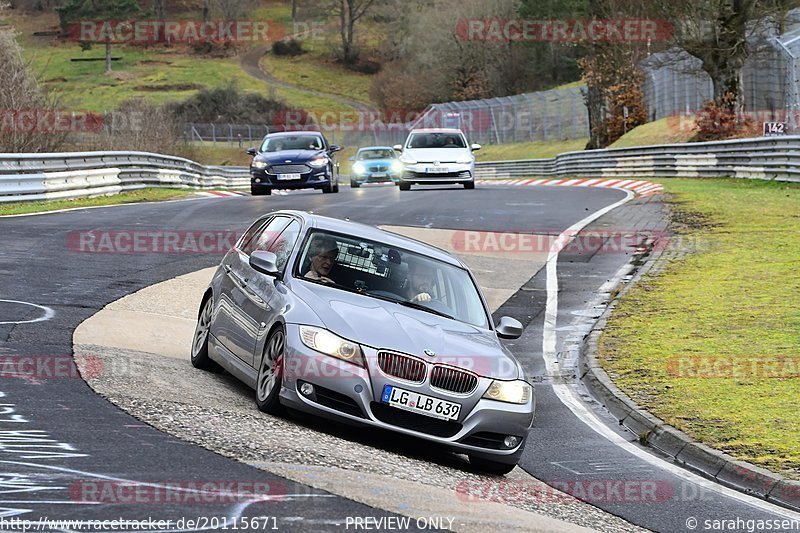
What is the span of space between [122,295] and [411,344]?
273 inches

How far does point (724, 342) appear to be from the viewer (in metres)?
13.6

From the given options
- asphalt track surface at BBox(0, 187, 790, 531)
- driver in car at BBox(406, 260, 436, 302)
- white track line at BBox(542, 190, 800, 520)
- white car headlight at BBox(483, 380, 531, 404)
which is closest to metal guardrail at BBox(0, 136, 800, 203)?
asphalt track surface at BBox(0, 187, 790, 531)

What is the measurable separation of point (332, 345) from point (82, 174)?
22.4 m

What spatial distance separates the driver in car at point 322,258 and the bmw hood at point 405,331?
0.19m

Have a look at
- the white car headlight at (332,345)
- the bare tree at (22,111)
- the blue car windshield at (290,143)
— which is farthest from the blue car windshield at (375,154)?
the white car headlight at (332,345)

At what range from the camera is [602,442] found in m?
10.1

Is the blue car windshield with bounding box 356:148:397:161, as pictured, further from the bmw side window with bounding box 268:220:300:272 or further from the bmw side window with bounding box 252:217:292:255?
the bmw side window with bounding box 268:220:300:272

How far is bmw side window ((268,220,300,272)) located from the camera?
9.87m

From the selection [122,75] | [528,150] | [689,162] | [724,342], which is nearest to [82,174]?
[724,342]

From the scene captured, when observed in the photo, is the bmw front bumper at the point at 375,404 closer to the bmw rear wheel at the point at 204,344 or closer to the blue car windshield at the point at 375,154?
the bmw rear wheel at the point at 204,344

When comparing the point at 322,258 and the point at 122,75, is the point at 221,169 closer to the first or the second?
the point at 322,258

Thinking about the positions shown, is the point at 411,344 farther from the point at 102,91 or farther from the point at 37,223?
the point at 102,91

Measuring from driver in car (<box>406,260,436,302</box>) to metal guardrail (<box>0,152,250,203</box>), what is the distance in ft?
56.9

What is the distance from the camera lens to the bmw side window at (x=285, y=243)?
9867 millimetres
